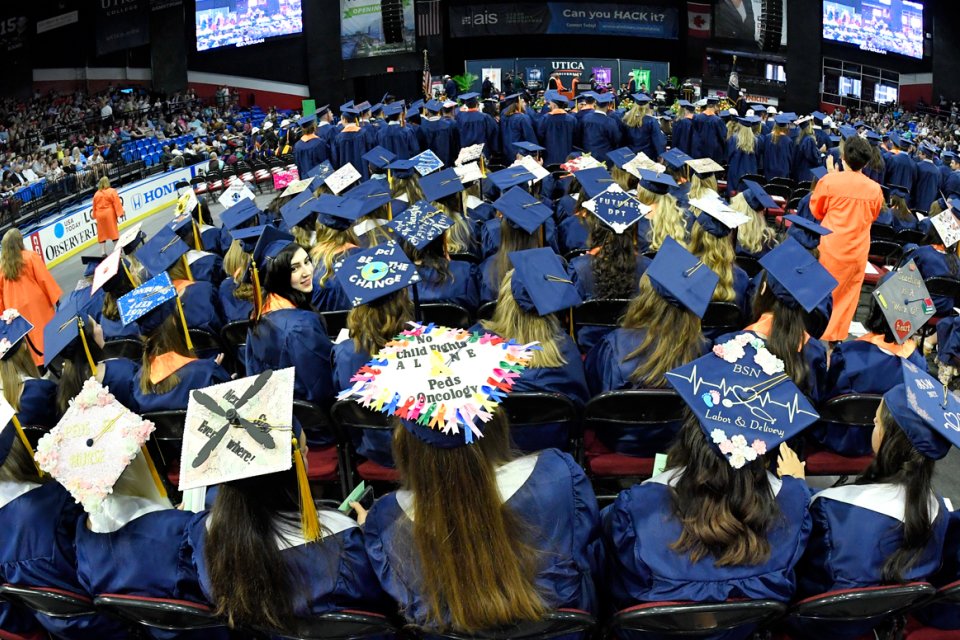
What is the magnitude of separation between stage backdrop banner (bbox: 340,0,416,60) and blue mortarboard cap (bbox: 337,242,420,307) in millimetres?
19019

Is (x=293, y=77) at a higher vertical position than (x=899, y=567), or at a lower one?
higher

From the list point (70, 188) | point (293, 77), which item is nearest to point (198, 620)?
point (70, 188)

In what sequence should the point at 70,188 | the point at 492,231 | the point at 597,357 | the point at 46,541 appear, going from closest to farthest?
the point at 46,541, the point at 597,357, the point at 492,231, the point at 70,188

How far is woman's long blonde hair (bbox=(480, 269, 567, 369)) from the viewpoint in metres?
3.08

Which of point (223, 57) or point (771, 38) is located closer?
point (771, 38)

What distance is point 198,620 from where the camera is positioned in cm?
193

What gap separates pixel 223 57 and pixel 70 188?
532 inches

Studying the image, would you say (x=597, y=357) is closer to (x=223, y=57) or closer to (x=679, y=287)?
(x=679, y=287)

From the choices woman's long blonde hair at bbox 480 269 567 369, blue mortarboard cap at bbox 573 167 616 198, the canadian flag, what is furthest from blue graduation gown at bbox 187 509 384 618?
the canadian flag

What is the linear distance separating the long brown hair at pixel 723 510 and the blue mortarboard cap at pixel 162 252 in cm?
396

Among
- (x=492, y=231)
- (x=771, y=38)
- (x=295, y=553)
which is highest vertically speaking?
(x=771, y=38)

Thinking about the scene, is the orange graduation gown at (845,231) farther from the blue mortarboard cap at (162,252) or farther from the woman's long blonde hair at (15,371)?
the woman's long blonde hair at (15,371)

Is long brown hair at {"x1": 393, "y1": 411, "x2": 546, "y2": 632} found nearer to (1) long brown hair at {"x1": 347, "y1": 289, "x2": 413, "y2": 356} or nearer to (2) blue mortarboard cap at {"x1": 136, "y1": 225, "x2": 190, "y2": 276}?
(1) long brown hair at {"x1": 347, "y1": 289, "x2": 413, "y2": 356}

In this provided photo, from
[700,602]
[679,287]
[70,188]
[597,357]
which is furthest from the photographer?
[70,188]
